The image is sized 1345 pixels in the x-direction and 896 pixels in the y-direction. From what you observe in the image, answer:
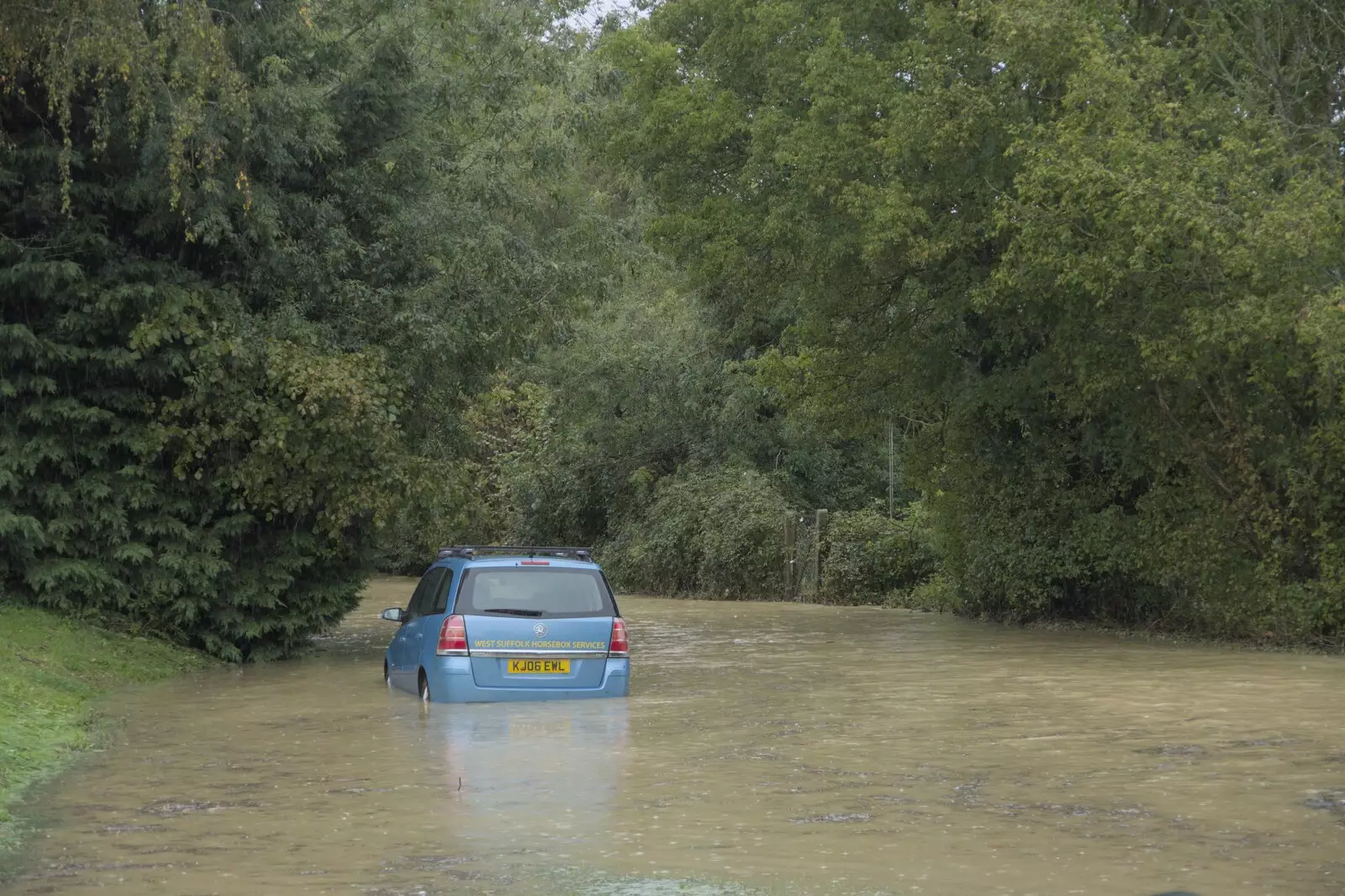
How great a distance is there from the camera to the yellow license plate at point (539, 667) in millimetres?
16141

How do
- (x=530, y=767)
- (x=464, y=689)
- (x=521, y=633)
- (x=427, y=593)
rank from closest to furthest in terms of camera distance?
1. (x=530, y=767)
2. (x=464, y=689)
3. (x=521, y=633)
4. (x=427, y=593)

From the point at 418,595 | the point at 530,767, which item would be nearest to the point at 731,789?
the point at 530,767

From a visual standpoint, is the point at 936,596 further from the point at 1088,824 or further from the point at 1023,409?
the point at 1088,824

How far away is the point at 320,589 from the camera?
73.9 ft

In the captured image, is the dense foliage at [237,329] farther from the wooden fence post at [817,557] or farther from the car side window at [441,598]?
the wooden fence post at [817,557]

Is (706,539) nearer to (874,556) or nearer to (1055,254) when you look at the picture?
(874,556)

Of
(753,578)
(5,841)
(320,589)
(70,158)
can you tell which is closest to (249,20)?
(70,158)

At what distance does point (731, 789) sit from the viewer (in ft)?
38.8

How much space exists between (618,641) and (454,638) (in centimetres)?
162

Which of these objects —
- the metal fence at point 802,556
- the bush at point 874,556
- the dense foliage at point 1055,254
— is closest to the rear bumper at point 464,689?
the dense foliage at point 1055,254

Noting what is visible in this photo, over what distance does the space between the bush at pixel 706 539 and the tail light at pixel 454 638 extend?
2410 centimetres

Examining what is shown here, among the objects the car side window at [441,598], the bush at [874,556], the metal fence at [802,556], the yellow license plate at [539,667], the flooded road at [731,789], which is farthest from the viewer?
the metal fence at [802,556]

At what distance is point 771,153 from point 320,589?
10533 mm

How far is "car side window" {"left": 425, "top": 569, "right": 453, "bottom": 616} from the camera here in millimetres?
16562
